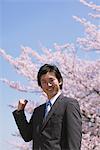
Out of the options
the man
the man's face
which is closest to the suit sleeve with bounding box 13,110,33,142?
the man

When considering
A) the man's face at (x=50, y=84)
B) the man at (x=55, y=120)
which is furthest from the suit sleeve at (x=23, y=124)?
the man's face at (x=50, y=84)

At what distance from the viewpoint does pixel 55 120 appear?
7.13 feet

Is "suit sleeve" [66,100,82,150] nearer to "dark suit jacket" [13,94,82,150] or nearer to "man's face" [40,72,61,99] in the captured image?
"dark suit jacket" [13,94,82,150]

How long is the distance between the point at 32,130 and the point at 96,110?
12.0ft

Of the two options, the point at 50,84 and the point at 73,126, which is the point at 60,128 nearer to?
the point at 73,126

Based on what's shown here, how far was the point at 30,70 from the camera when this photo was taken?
6648 millimetres

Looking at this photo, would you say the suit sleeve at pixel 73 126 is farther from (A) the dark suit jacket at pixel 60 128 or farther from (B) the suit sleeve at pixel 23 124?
(B) the suit sleeve at pixel 23 124

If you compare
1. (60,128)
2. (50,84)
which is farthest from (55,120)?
(50,84)

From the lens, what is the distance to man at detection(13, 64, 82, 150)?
7.04 feet

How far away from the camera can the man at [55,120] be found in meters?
2.15

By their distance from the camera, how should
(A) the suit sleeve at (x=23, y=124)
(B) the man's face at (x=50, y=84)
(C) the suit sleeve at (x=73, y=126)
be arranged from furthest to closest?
(A) the suit sleeve at (x=23, y=124)
(B) the man's face at (x=50, y=84)
(C) the suit sleeve at (x=73, y=126)

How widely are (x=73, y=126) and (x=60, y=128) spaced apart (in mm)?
76

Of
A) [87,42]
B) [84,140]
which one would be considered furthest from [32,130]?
[87,42]

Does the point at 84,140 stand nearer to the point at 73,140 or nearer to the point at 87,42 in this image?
the point at 87,42
